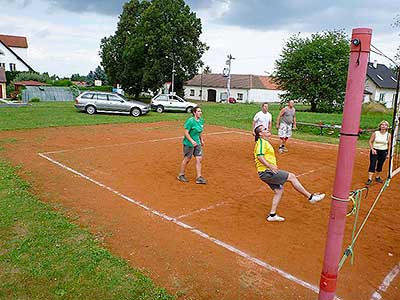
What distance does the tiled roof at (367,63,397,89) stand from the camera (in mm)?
49572

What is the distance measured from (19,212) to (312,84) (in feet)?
89.8

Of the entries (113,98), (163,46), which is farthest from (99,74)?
(113,98)

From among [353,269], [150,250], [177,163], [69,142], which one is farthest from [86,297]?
[69,142]

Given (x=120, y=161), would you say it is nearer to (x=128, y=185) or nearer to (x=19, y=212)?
(x=128, y=185)

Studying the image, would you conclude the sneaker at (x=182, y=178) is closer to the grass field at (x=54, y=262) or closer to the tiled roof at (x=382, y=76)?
the grass field at (x=54, y=262)

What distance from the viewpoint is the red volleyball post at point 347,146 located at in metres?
2.35

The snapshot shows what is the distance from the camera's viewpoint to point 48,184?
7715mm

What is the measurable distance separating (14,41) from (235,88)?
43144mm

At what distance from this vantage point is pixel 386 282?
4.25 metres

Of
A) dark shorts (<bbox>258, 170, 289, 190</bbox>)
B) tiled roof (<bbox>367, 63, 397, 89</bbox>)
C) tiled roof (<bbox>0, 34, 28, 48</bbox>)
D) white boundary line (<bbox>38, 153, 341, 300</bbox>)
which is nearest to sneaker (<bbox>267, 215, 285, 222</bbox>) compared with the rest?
dark shorts (<bbox>258, 170, 289, 190</bbox>)

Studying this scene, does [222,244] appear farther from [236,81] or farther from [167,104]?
[236,81]

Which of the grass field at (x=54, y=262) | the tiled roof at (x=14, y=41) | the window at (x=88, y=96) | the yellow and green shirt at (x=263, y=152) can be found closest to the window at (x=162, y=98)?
the window at (x=88, y=96)

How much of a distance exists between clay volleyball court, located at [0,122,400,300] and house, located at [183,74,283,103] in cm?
4640

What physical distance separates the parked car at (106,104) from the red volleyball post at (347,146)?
71.1 feet
